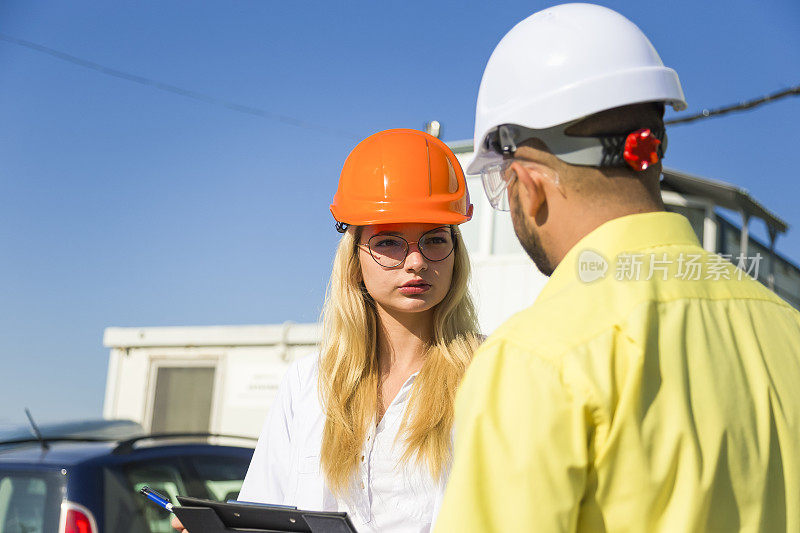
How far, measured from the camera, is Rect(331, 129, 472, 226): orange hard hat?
292 cm

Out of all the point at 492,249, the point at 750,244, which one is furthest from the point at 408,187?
the point at 750,244

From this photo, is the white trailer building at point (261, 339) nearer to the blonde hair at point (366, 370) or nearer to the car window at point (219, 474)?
the car window at point (219, 474)

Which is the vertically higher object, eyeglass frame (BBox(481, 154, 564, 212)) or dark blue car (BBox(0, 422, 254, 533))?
eyeglass frame (BBox(481, 154, 564, 212))

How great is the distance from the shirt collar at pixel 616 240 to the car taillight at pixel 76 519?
3.21 m

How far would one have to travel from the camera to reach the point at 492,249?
12.6 meters

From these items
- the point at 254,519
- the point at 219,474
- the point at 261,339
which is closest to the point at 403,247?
the point at 254,519

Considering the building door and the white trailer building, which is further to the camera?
the building door

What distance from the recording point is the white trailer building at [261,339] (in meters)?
12.2

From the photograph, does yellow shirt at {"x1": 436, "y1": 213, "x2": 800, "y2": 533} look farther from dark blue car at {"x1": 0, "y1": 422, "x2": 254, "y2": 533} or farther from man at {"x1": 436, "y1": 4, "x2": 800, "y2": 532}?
dark blue car at {"x1": 0, "y1": 422, "x2": 254, "y2": 533}

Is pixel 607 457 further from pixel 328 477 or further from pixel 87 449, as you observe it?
pixel 87 449

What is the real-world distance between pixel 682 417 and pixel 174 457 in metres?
3.78

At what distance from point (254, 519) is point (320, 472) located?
58cm

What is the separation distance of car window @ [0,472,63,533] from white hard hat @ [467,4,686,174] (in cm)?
325

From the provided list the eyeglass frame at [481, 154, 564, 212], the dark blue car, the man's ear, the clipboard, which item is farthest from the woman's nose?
the dark blue car
